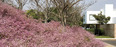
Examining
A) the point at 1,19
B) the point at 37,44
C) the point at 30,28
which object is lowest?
the point at 37,44

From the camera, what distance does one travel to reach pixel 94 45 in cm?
687

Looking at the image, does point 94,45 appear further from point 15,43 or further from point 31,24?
point 15,43

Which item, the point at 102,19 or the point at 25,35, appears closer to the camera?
the point at 25,35

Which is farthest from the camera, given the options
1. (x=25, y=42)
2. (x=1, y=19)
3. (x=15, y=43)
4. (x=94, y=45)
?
(x=94, y=45)

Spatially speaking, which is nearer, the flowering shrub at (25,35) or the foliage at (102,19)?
the flowering shrub at (25,35)

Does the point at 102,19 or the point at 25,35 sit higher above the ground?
the point at 102,19

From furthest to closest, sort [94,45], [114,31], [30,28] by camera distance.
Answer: [114,31] < [94,45] < [30,28]

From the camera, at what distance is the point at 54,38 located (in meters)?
5.52

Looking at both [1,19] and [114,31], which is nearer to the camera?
[1,19]

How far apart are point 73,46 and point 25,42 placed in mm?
1836

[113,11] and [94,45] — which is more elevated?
[113,11]

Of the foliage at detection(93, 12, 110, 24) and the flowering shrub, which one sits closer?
the flowering shrub

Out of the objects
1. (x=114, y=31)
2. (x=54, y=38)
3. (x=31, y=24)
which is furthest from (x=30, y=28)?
(x=114, y=31)

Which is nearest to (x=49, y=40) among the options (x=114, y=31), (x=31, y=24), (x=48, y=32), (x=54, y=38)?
(x=54, y=38)
